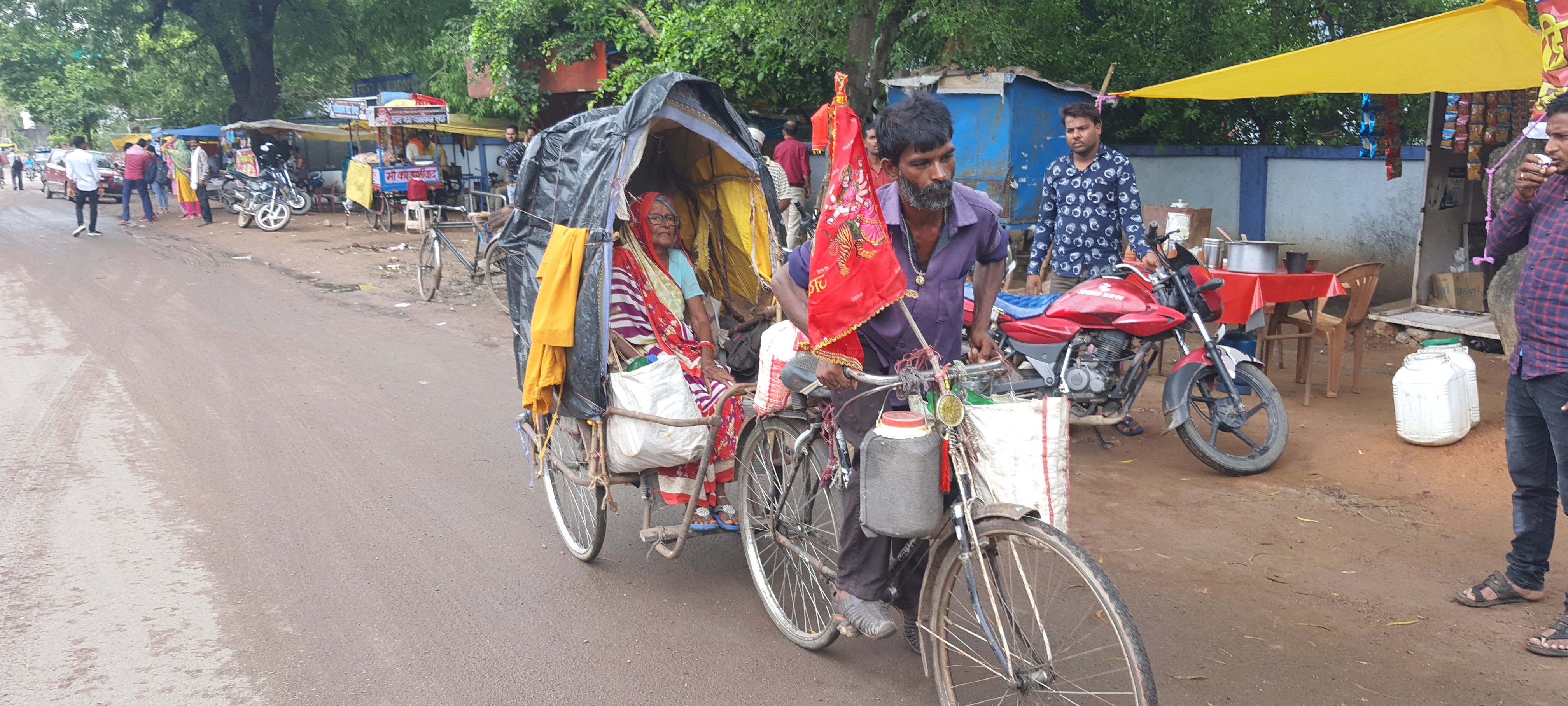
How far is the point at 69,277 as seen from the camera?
43.1 ft

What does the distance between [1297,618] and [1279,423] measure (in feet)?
5.94

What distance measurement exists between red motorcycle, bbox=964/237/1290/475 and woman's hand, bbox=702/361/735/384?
5.76 ft

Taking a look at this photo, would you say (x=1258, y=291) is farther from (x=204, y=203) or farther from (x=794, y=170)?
(x=204, y=203)

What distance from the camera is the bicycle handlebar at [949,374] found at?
277 cm

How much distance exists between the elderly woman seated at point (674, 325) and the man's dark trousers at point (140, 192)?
20.4 m

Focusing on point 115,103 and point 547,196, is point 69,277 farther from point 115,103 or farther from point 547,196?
point 115,103

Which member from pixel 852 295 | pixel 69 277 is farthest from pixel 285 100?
pixel 852 295

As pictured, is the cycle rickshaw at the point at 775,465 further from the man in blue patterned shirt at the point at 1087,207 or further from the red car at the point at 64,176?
the red car at the point at 64,176

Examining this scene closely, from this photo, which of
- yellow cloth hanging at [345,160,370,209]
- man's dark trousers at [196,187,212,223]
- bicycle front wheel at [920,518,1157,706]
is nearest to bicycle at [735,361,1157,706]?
bicycle front wheel at [920,518,1157,706]

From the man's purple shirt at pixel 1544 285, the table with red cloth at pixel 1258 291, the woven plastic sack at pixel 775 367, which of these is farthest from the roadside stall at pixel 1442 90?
the woven plastic sack at pixel 775 367

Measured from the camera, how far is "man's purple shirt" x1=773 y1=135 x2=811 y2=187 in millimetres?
12672

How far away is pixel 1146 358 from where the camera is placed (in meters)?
5.45

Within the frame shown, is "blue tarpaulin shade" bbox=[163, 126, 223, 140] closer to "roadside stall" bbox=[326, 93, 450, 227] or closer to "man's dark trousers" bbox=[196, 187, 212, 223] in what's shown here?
"man's dark trousers" bbox=[196, 187, 212, 223]

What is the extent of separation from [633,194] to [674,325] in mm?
756
